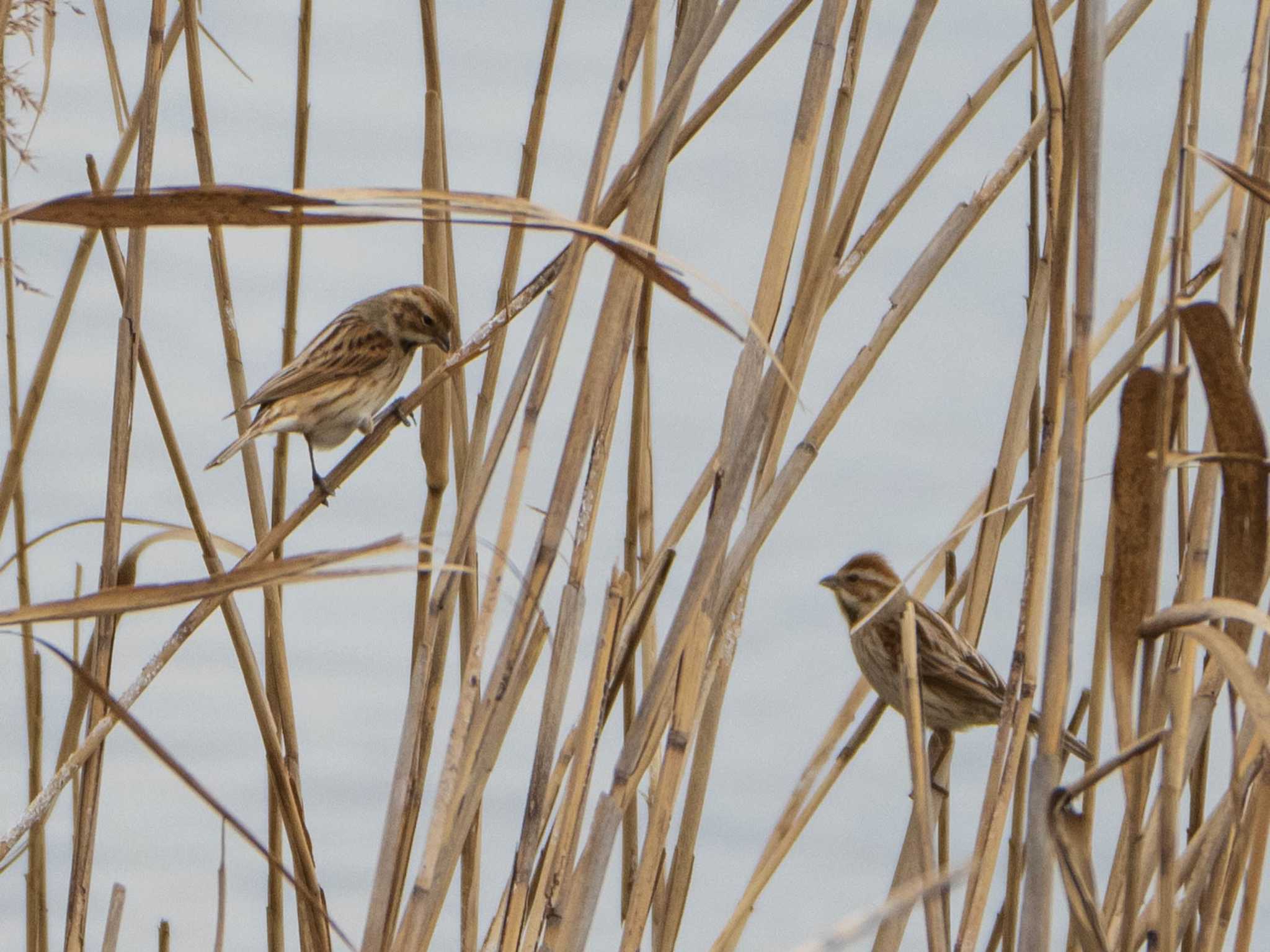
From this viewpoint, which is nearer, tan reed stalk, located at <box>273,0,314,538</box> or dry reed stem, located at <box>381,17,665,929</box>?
dry reed stem, located at <box>381,17,665,929</box>

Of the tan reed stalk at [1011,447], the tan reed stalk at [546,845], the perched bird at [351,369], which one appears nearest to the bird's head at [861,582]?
the perched bird at [351,369]

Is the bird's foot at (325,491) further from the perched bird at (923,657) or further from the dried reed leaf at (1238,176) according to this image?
the dried reed leaf at (1238,176)

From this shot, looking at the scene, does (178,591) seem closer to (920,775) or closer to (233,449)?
(920,775)

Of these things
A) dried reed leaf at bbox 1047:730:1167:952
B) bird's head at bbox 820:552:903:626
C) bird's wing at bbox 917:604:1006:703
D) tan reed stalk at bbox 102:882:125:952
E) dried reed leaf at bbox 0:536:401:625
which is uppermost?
bird's head at bbox 820:552:903:626

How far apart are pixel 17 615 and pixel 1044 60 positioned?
120 cm

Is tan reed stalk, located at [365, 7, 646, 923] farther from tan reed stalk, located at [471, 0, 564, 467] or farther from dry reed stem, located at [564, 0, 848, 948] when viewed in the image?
tan reed stalk, located at [471, 0, 564, 467]

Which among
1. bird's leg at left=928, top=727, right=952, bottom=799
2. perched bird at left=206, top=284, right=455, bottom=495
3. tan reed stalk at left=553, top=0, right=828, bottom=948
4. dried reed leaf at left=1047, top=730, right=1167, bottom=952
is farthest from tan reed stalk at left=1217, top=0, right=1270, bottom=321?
perched bird at left=206, top=284, right=455, bottom=495

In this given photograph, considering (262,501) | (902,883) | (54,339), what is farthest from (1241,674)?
(54,339)

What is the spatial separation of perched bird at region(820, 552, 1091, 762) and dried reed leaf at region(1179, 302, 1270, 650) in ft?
5.52

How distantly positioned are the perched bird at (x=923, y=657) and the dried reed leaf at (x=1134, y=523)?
170 centimetres

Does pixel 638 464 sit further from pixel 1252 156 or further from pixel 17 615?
pixel 17 615

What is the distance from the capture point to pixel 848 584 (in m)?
4.04

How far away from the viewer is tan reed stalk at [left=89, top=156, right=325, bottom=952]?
2.18m

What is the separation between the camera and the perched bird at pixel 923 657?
127 inches
